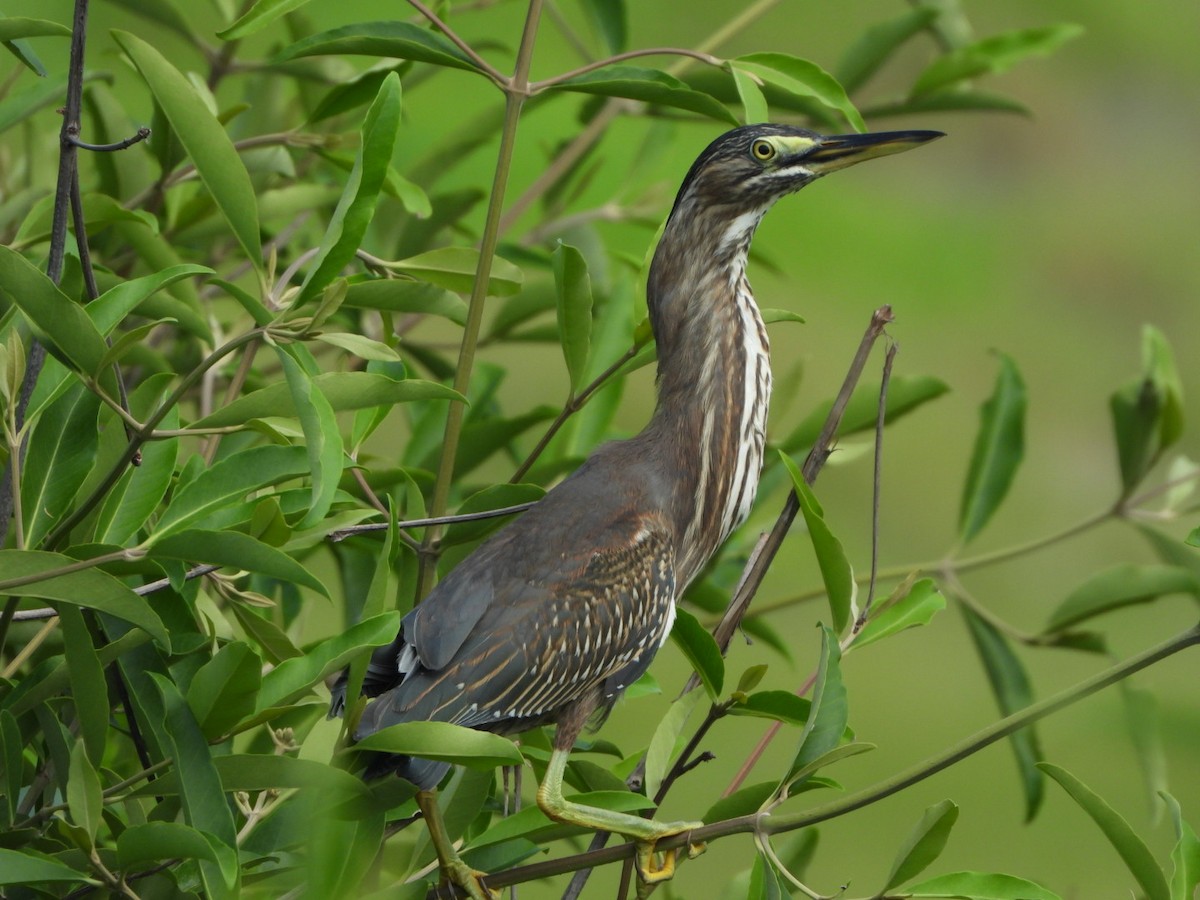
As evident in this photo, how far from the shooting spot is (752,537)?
1826 mm

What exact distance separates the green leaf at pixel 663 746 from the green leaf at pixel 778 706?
2.9 inches

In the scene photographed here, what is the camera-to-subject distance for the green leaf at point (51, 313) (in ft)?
2.95

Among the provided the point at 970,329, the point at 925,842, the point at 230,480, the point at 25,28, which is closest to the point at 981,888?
the point at 925,842

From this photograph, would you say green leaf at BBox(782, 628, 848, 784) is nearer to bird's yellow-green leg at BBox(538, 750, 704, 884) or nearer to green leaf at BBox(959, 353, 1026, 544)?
bird's yellow-green leg at BBox(538, 750, 704, 884)

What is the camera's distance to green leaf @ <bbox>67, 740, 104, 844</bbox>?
0.94 metres

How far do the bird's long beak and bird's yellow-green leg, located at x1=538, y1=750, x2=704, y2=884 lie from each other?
72cm

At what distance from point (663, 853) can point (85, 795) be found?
516 mm

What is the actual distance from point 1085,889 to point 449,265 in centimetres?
280

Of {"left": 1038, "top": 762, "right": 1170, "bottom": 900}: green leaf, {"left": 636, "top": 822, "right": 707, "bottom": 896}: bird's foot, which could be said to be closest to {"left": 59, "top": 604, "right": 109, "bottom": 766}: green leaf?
{"left": 636, "top": 822, "right": 707, "bottom": 896}: bird's foot

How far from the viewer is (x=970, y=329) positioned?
5.61m

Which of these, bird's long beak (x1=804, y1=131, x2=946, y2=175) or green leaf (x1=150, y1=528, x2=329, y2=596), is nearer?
green leaf (x1=150, y1=528, x2=329, y2=596)

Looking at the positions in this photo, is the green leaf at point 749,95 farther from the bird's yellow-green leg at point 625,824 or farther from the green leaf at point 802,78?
the bird's yellow-green leg at point 625,824

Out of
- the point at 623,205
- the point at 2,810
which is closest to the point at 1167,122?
the point at 623,205

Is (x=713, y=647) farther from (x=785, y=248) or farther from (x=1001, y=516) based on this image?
(x=785, y=248)
